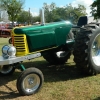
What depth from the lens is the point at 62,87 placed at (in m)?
4.57

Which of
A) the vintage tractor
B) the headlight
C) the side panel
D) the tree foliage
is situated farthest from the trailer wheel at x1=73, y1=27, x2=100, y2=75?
the tree foliage

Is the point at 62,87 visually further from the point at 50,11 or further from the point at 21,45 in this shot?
the point at 50,11

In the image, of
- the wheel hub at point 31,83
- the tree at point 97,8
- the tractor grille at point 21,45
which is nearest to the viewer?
the wheel hub at point 31,83

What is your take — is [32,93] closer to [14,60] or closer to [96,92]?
[14,60]

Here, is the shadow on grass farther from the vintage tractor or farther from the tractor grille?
the tractor grille

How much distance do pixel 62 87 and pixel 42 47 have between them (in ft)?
3.56

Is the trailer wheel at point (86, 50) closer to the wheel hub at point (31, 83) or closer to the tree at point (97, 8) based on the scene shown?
the wheel hub at point (31, 83)

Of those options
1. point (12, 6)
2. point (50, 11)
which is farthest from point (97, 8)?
point (50, 11)

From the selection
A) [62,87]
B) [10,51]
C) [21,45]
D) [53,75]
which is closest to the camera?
[10,51]

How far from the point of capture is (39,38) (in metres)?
4.96

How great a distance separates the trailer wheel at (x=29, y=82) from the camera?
412 cm

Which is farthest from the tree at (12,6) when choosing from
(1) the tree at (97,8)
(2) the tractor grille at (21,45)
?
(2) the tractor grille at (21,45)

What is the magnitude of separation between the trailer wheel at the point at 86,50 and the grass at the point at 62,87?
25cm

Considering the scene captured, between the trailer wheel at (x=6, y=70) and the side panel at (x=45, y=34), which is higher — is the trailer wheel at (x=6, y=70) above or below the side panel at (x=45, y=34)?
below
